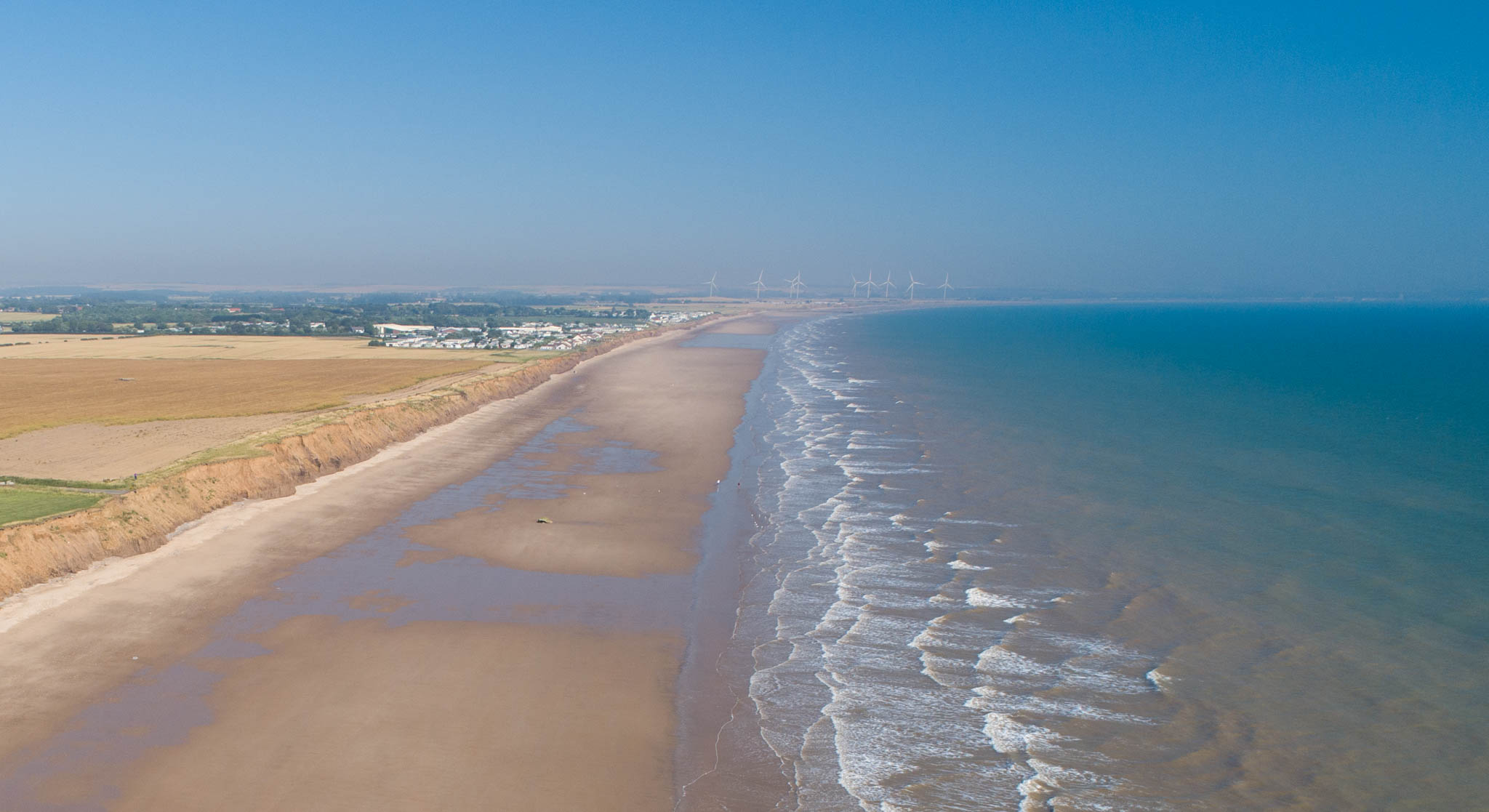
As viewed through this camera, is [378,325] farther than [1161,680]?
Yes

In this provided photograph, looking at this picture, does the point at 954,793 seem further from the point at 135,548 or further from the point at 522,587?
the point at 135,548

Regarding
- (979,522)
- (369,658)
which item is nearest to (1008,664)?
(979,522)

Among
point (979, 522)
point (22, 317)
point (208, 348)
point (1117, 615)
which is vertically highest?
point (22, 317)

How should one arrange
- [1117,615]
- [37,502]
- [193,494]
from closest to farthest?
[1117,615] < [37,502] < [193,494]

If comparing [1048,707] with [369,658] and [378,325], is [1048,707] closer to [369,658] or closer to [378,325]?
[369,658]

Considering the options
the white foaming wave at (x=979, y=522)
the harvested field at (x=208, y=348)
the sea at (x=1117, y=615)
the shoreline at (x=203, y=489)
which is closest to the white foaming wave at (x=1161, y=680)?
the sea at (x=1117, y=615)

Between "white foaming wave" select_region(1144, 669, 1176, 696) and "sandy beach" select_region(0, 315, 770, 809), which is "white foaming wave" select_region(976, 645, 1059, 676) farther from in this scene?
"sandy beach" select_region(0, 315, 770, 809)

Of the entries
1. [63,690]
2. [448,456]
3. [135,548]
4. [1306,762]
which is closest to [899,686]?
[1306,762]
